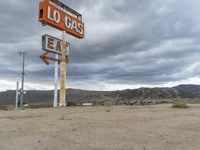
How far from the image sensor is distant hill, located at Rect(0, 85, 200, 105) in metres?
97.1

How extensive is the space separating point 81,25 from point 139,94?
65.1 m

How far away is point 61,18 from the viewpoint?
32.8 metres

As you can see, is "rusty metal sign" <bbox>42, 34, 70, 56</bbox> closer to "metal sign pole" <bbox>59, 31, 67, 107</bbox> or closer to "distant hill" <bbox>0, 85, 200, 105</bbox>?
"metal sign pole" <bbox>59, 31, 67, 107</bbox>

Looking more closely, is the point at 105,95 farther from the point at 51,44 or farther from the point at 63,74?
the point at 51,44

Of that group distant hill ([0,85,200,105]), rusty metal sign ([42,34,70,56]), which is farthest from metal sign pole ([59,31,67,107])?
→ distant hill ([0,85,200,105])

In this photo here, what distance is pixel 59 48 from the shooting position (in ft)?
114

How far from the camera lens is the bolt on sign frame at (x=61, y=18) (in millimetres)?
29891

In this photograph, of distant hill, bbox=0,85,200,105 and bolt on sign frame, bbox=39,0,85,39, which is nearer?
bolt on sign frame, bbox=39,0,85,39

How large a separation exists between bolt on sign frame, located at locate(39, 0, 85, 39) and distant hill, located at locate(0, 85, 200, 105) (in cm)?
5537

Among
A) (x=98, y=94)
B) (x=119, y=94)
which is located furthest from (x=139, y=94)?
(x=98, y=94)

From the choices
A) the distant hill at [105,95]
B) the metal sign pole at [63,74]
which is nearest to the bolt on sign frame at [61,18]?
the metal sign pole at [63,74]

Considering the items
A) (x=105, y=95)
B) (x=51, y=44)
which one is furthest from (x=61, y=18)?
(x=105, y=95)

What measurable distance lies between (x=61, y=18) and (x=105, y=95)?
8390 cm

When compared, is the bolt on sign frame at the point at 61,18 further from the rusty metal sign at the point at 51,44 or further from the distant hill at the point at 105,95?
the distant hill at the point at 105,95
